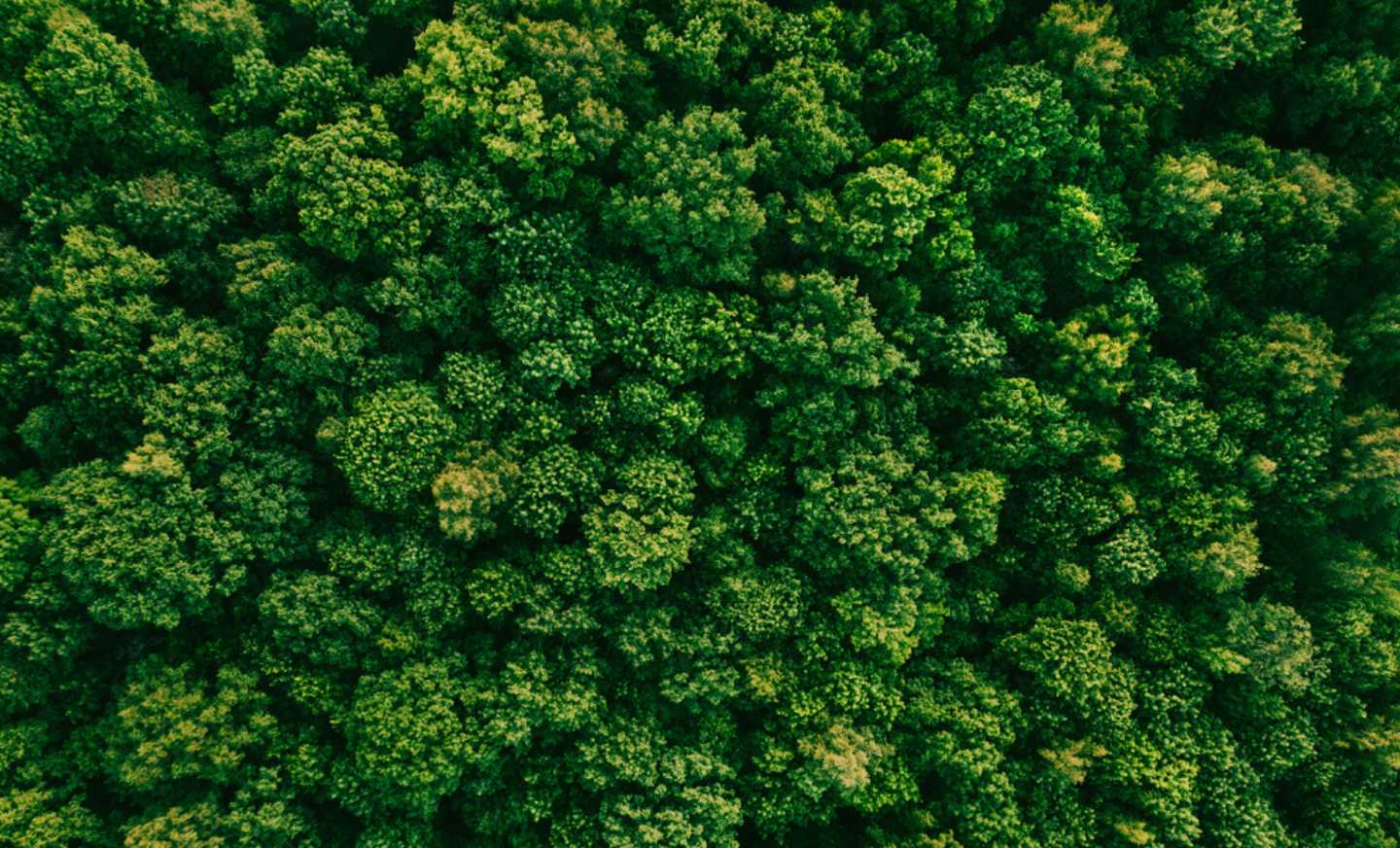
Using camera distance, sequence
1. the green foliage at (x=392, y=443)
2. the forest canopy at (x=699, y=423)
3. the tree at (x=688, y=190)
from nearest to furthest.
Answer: the forest canopy at (x=699, y=423) < the tree at (x=688, y=190) < the green foliage at (x=392, y=443)

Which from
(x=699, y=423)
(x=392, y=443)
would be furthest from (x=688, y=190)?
(x=392, y=443)

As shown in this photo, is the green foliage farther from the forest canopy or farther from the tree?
the tree

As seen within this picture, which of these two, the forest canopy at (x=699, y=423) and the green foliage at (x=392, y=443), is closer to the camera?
the forest canopy at (x=699, y=423)

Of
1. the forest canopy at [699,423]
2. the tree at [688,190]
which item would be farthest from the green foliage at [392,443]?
the tree at [688,190]

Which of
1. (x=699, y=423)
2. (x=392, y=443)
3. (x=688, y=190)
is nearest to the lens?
(x=688, y=190)

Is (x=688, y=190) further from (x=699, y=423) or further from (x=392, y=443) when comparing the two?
(x=392, y=443)

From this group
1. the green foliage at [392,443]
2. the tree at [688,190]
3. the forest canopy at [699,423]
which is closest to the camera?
the forest canopy at [699,423]

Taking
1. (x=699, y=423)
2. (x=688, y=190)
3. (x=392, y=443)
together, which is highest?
(x=688, y=190)

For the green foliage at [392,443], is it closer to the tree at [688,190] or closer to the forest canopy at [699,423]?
the forest canopy at [699,423]

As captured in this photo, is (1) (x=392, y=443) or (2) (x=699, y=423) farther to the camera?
(2) (x=699, y=423)
